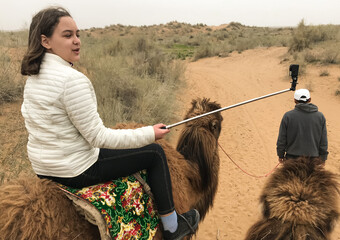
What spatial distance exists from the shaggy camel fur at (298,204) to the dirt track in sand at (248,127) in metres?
0.71

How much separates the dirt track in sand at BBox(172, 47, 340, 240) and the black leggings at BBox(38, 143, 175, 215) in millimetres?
1440

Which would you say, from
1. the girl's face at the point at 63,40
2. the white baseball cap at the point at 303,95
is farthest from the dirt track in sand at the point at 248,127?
the girl's face at the point at 63,40

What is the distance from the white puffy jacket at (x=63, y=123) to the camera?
1.62 metres

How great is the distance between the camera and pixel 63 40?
69.0 inches

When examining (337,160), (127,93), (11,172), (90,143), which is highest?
(90,143)

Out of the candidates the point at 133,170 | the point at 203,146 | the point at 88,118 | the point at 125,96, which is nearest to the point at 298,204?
the point at 203,146

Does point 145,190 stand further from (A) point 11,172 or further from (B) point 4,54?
(B) point 4,54

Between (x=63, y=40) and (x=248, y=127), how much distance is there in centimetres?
765

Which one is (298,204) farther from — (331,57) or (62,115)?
(331,57)

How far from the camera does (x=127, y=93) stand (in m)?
7.69

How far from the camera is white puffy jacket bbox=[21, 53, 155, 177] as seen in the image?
5.33 ft

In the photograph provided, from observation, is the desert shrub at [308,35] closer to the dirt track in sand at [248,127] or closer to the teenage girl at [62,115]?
the dirt track in sand at [248,127]

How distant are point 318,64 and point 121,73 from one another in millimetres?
12029

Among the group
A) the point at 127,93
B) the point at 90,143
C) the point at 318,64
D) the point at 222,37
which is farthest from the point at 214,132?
the point at 222,37
